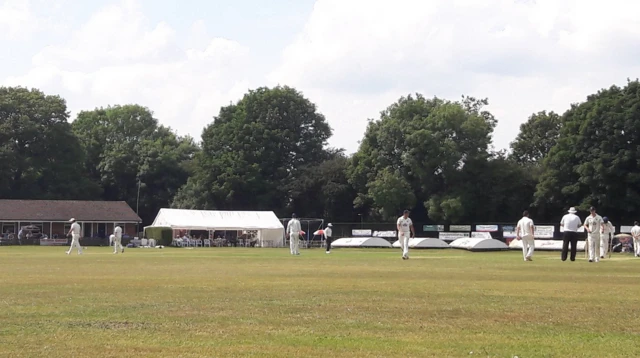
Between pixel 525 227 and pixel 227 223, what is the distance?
50.7 m

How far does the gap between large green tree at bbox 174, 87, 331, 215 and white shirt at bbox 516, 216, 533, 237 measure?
222 feet

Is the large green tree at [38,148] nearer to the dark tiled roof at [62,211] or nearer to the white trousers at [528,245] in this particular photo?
the dark tiled roof at [62,211]

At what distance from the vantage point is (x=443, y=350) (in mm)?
9555

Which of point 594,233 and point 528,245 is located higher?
point 594,233

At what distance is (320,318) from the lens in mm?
12266

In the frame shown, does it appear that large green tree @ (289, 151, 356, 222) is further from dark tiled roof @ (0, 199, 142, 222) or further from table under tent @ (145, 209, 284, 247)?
dark tiled roof @ (0, 199, 142, 222)

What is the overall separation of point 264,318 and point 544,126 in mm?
90310

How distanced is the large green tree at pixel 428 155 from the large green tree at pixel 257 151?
12630mm

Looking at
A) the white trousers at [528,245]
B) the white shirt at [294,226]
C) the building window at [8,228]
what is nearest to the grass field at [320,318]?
the white trousers at [528,245]

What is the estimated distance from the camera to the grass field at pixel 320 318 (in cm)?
969

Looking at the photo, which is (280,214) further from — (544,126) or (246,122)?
(544,126)

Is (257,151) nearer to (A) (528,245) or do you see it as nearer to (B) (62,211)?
(B) (62,211)

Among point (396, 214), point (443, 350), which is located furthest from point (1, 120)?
point (443, 350)

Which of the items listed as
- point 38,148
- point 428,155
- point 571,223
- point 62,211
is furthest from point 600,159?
point 38,148
